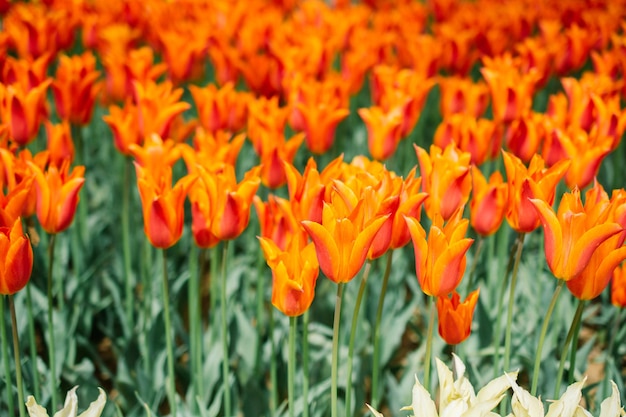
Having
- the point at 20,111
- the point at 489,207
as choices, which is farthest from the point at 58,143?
the point at 489,207

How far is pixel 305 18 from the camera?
203 inches

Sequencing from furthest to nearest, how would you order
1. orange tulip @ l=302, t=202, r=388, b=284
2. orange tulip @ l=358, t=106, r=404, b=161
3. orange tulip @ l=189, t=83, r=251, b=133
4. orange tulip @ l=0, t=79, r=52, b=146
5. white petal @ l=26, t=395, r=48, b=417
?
orange tulip @ l=189, t=83, r=251, b=133
orange tulip @ l=358, t=106, r=404, b=161
orange tulip @ l=0, t=79, r=52, b=146
orange tulip @ l=302, t=202, r=388, b=284
white petal @ l=26, t=395, r=48, b=417

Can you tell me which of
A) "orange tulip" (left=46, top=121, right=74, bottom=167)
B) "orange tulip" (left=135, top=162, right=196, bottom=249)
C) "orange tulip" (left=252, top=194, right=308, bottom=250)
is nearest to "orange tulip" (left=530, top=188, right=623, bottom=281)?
"orange tulip" (left=252, top=194, right=308, bottom=250)

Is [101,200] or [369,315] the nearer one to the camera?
[369,315]

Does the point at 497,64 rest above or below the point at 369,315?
above

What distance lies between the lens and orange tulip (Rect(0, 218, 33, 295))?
1.72m

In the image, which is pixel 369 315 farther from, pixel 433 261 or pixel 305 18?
pixel 305 18

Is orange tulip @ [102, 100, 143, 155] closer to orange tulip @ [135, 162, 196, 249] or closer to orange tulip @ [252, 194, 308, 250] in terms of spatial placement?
orange tulip @ [135, 162, 196, 249]

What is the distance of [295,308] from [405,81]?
5.74 feet

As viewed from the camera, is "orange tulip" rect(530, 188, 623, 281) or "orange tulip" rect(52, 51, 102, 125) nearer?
"orange tulip" rect(530, 188, 623, 281)

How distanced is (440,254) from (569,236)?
0.30 meters

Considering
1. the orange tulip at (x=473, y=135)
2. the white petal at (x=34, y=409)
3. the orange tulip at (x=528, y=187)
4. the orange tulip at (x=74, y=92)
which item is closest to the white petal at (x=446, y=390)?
the orange tulip at (x=528, y=187)

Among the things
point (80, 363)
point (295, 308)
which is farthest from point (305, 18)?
point (295, 308)

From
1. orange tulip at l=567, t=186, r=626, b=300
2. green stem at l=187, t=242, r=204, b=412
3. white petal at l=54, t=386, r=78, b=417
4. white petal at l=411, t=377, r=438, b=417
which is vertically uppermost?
orange tulip at l=567, t=186, r=626, b=300
